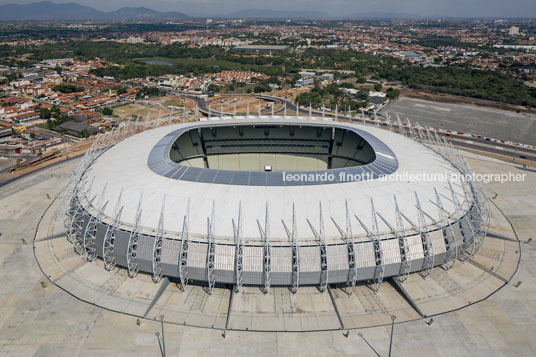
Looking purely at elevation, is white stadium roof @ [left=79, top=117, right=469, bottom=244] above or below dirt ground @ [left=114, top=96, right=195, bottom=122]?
above

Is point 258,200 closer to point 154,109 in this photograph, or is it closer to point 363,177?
point 363,177

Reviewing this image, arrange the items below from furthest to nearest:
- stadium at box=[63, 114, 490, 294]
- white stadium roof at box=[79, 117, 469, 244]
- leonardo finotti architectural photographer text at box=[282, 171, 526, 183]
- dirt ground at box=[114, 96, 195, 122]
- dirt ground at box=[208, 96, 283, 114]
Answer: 1. dirt ground at box=[208, 96, 283, 114]
2. dirt ground at box=[114, 96, 195, 122]
3. leonardo finotti architectural photographer text at box=[282, 171, 526, 183]
4. white stadium roof at box=[79, 117, 469, 244]
5. stadium at box=[63, 114, 490, 294]

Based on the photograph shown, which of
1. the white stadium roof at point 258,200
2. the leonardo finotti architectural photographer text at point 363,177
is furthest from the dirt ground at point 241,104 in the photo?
the leonardo finotti architectural photographer text at point 363,177

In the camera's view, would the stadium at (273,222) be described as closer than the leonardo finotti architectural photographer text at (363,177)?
Yes

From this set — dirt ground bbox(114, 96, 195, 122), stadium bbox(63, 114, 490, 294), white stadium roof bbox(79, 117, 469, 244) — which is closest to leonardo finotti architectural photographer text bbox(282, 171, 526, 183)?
stadium bbox(63, 114, 490, 294)

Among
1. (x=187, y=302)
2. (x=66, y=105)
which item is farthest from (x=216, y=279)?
(x=66, y=105)

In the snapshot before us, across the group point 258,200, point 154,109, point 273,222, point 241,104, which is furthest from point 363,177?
point 154,109

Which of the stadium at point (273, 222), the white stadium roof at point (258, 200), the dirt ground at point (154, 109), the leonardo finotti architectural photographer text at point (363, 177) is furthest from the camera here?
the dirt ground at point (154, 109)

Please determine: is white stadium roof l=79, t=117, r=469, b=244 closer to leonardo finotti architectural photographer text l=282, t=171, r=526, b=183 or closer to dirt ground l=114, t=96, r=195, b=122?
leonardo finotti architectural photographer text l=282, t=171, r=526, b=183

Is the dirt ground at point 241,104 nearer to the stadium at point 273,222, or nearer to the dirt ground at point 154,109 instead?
the dirt ground at point 154,109

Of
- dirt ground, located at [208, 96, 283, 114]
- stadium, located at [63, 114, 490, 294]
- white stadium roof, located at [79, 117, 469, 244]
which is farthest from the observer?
dirt ground, located at [208, 96, 283, 114]
